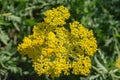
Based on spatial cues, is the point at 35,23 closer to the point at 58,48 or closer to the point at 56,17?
the point at 56,17

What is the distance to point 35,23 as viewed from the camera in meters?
4.72

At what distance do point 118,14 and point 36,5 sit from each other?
112 cm

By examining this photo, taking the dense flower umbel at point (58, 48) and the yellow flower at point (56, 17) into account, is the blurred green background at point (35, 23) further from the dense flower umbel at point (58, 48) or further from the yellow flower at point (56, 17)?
the yellow flower at point (56, 17)

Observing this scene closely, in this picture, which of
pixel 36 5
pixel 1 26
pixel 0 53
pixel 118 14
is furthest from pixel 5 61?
pixel 118 14

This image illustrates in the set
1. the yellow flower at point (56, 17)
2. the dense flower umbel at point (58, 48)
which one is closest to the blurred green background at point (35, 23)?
the dense flower umbel at point (58, 48)

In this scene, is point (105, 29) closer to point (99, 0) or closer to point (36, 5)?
point (99, 0)

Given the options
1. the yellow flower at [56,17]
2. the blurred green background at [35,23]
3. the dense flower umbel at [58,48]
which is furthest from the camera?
the blurred green background at [35,23]

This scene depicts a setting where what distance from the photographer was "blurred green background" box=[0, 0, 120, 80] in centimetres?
446

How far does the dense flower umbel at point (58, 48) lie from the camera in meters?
3.46

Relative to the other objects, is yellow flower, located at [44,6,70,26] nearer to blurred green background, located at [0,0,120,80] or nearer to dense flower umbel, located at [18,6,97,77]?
dense flower umbel, located at [18,6,97,77]

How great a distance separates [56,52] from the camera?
11.4 feet

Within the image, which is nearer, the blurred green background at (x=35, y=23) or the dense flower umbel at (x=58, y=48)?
the dense flower umbel at (x=58, y=48)

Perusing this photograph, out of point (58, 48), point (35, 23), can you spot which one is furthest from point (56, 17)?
point (35, 23)

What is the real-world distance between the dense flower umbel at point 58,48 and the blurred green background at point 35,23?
0.77 m
